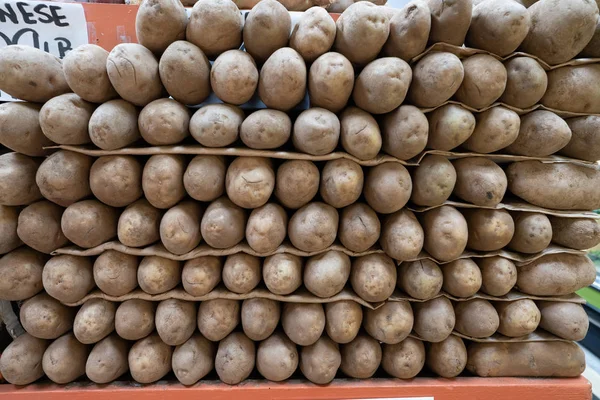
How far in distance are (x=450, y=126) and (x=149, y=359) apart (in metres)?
1.49

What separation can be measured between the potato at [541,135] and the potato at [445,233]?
39 centimetres

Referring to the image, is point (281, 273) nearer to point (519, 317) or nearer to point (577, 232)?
point (519, 317)

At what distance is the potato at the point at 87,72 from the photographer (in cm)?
114

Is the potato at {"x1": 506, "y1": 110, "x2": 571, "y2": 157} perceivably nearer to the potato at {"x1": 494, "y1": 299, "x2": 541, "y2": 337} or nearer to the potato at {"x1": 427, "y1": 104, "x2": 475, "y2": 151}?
the potato at {"x1": 427, "y1": 104, "x2": 475, "y2": 151}

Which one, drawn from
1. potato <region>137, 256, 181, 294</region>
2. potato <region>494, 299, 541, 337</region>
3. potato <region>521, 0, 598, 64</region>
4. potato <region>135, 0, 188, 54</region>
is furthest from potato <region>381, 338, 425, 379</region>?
potato <region>135, 0, 188, 54</region>

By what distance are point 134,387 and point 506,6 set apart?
205 cm

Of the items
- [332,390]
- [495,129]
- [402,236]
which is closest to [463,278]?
[402,236]

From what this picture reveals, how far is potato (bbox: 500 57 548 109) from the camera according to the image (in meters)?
1.20

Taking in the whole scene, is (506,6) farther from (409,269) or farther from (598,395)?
(598,395)

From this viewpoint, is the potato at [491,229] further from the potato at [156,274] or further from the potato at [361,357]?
the potato at [156,274]

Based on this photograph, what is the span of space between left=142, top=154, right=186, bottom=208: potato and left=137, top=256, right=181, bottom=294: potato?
230 millimetres

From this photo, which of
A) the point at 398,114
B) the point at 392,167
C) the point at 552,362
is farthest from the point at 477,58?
the point at 552,362

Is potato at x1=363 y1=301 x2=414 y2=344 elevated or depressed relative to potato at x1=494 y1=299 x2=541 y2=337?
depressed

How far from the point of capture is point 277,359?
4.27ft
